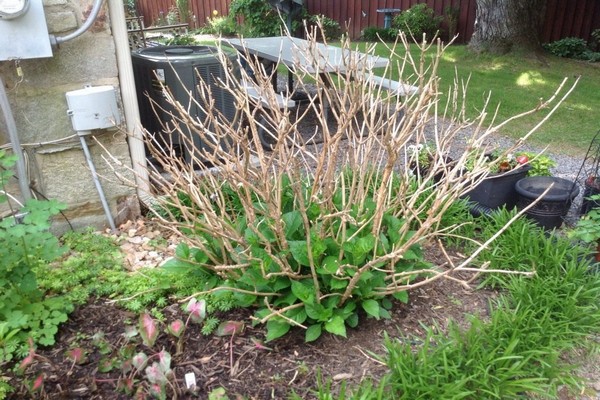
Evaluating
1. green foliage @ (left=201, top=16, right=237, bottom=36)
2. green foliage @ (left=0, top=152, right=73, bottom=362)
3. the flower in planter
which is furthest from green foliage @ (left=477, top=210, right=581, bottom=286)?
green foliage @ (left=201, top=16, right=237, bottom=36)

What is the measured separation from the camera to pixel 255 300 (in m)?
2.50

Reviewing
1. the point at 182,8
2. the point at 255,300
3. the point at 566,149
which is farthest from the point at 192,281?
the point at 182,8

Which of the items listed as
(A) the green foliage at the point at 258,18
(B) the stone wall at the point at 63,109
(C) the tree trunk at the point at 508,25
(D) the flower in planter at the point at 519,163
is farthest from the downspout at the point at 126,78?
(A) the green foliage at the point at 258,18

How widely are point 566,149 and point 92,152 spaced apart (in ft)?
15.5

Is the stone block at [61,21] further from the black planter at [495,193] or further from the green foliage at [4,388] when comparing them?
the black planter at [495,193]

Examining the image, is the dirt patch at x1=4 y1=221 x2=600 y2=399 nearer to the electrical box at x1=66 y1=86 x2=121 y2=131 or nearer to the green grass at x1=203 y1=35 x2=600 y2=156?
the electrical box at x1=66 y1=86 x2=121 y2=131

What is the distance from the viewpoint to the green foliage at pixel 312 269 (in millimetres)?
2287

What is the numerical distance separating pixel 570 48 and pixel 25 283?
11990 millimetres

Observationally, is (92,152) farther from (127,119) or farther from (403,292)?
(403,292)

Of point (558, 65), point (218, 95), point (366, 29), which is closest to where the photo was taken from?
point (218, 95)

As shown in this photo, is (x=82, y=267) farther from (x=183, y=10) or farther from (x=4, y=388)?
(x=183, y=10)

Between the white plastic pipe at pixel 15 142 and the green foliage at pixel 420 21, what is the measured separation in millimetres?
11320

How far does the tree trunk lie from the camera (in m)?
9.86

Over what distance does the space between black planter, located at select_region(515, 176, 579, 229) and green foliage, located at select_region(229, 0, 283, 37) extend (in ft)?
37.5
